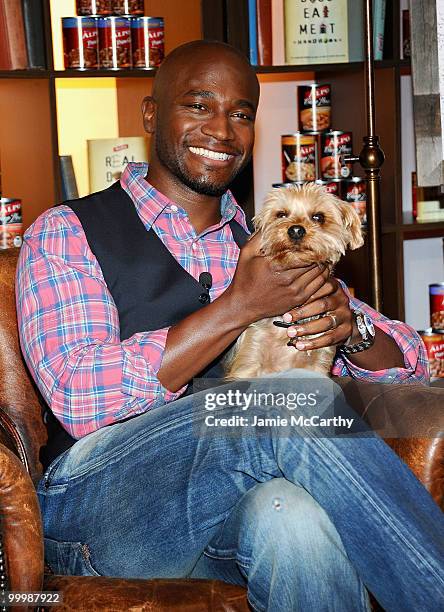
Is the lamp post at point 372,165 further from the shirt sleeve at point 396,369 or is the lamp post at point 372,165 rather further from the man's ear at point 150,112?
the man's ear at point 150,112

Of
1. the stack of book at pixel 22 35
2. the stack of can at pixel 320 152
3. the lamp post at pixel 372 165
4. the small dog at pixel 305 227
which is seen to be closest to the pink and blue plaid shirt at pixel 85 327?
the small dog at pixel 305 227

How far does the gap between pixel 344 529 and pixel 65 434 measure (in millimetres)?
636

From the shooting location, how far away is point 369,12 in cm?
262

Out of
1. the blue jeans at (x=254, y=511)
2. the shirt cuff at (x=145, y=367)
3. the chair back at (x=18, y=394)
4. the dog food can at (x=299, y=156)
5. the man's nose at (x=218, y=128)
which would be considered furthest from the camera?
the dog food can at (x=299, y=156)

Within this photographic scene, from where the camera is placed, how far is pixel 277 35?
3164 millimetres

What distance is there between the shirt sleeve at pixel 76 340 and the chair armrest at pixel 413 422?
0.38 meters

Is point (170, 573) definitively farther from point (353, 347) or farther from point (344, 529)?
point (353, 347)

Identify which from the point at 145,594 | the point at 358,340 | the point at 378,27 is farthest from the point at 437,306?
the point at 145,594

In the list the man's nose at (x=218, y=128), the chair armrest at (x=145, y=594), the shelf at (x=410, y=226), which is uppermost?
the man's nose at (x=218, y=128)

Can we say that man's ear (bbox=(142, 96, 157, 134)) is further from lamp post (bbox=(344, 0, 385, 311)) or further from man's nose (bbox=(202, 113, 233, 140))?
lamp post (bbox=(344, 0, 385, 311))

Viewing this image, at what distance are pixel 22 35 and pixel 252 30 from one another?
717mm

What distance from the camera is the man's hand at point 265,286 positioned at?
73.8 inches

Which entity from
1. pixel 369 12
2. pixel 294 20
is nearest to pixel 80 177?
pixel 294 20

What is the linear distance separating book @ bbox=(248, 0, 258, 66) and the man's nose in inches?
Answer: 39.9
